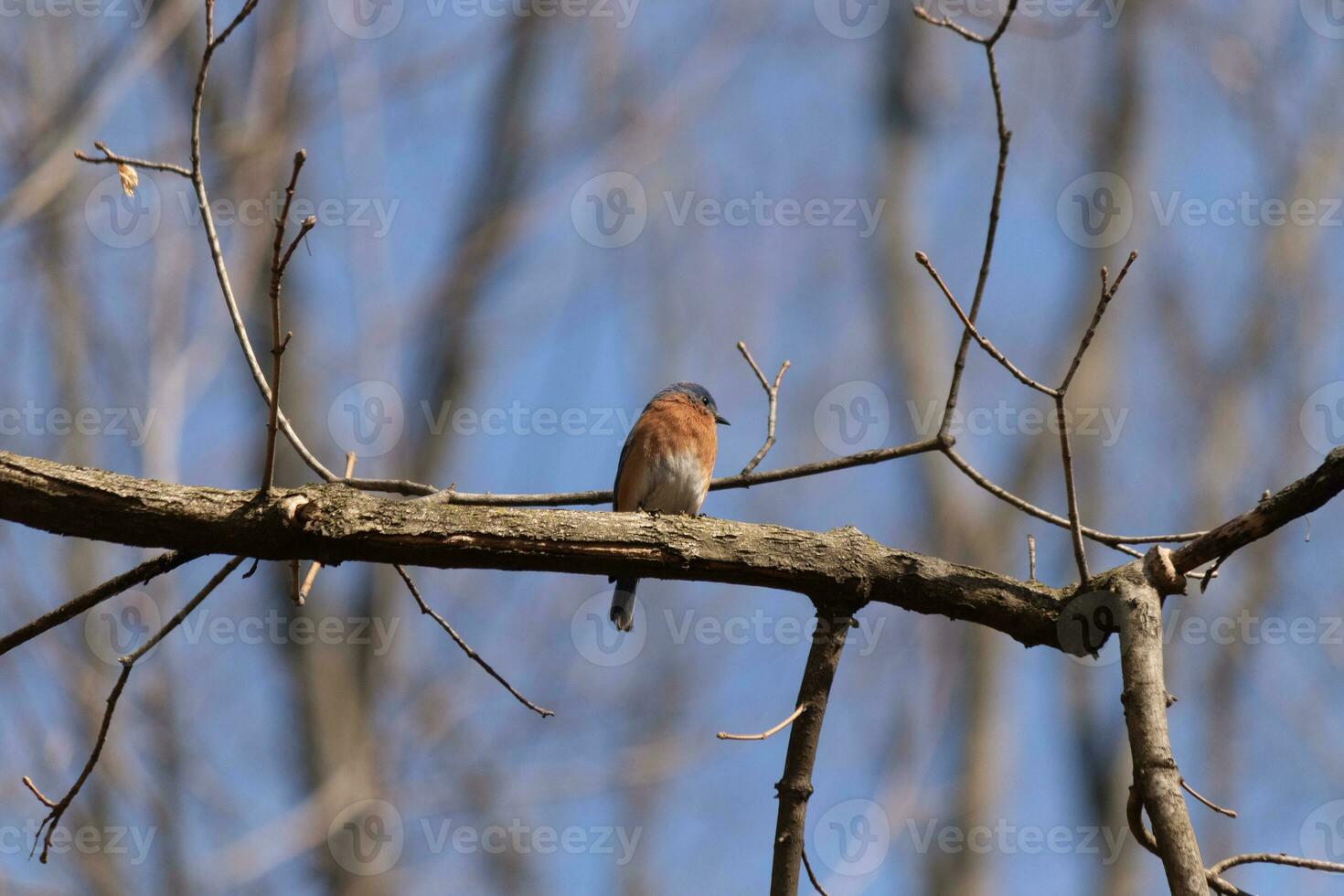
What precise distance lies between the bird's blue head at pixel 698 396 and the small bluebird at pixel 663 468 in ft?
1.06

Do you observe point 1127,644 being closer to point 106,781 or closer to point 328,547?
point 328,547

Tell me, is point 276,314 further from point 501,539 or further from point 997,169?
point 997,169

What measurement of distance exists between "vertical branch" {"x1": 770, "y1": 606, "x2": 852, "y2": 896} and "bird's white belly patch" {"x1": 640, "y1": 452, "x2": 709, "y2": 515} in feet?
8.62

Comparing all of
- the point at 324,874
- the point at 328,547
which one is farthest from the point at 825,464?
the point at 324,874

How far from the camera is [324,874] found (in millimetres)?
7270

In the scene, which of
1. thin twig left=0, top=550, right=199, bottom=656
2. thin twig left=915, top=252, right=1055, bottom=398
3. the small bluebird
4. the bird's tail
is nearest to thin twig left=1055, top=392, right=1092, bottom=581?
thin twig left=915, top=252, right=1055, bottom=398

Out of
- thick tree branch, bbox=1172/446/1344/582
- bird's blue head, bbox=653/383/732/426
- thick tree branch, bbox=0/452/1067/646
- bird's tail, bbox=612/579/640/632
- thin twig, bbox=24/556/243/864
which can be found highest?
bird's blue head, bbox=653/383/732/426

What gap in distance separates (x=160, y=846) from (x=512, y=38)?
6.27m

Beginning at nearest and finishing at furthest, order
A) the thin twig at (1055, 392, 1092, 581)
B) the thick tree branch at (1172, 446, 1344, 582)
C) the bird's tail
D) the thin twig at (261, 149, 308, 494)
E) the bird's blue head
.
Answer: the thin twig at (261, 149, 308, 494)
the thick tree branch at (1172, 446, 1344, 582)
the thin twig at (1055, 392, 1092, 581)
the bird's tail
the bird's blue head

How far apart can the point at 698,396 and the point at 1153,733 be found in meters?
4.06

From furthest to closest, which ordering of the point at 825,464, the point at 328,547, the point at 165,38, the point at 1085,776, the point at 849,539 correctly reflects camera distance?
the point at 1085,776 → the point at 165,38 → the point at 825,464 → the point at 849,539 → the point at 328,547

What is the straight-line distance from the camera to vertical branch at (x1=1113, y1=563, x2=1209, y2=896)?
210cm

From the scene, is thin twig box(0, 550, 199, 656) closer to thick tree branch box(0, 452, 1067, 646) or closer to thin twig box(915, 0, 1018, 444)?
thick tree branch box(0, 452, 1067, 646)

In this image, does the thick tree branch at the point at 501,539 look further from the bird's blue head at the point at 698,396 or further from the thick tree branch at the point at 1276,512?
the bird's blue head at the point at 698,396
